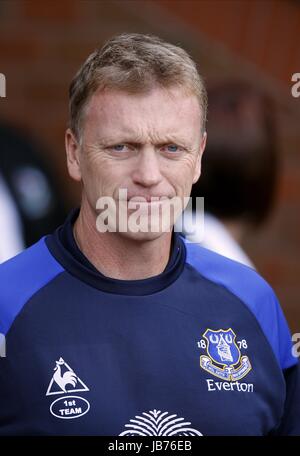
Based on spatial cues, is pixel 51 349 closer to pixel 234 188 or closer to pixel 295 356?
pixel 295 356

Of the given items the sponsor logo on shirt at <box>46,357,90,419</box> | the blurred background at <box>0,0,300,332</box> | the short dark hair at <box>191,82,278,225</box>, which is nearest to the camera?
the sponsor logo on shirt at <box>46,357,90,419</box>

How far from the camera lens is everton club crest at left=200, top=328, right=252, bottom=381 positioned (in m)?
2.25

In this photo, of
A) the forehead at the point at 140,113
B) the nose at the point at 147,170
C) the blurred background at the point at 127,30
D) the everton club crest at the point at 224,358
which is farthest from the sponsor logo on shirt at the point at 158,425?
the blurred background at the point at 127,30

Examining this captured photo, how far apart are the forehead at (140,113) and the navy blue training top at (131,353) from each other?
0.30m

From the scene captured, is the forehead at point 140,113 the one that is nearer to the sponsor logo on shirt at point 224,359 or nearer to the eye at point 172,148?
the eye at point 172,148

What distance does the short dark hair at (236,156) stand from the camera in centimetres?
347

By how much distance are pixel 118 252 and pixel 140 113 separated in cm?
31

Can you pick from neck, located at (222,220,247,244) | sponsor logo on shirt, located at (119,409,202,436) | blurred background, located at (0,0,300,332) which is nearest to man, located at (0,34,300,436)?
sponsor logo on shirt, located at (119,409,202,436)

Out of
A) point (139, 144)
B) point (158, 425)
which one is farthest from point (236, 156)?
point (158, 425)

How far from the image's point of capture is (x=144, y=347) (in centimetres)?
219

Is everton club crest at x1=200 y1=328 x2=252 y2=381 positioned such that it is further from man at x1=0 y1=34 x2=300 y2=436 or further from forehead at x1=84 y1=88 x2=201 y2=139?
forehead at x1=84 y1=88 x2=201 y2=139

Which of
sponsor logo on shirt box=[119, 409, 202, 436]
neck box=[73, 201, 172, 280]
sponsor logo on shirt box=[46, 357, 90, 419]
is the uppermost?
neck box=[73, 201, 172, 280]

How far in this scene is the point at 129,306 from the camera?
2.22 metres

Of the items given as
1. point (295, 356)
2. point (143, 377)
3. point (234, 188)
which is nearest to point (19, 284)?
point (143, 377)
